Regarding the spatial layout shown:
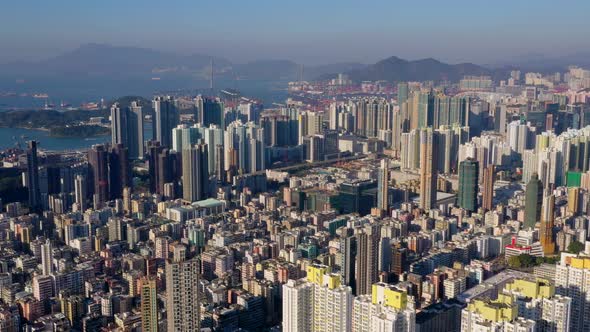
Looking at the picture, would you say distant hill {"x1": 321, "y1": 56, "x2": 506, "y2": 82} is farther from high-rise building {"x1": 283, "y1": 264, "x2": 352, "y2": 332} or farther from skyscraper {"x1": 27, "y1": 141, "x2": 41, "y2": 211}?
high-rise building {"x1": 283, "y1": 264, "x2": 352, "y2": 332}

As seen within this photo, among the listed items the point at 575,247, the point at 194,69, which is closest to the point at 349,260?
the point at 575,247

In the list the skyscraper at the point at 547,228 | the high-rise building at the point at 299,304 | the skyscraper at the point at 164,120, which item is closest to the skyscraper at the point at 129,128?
the skyscraper at the point at 164,120

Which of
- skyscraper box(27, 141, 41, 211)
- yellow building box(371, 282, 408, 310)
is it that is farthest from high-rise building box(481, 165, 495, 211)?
skyscraper box(27, 141, 41, 211)

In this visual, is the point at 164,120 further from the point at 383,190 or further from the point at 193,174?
the point at 383,190

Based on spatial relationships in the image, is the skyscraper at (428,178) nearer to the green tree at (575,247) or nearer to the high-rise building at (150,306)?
the green tree at (575,247)

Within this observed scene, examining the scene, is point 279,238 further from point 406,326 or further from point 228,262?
point 406,326

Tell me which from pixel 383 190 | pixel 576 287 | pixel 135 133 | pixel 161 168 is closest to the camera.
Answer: pixel 576 287
